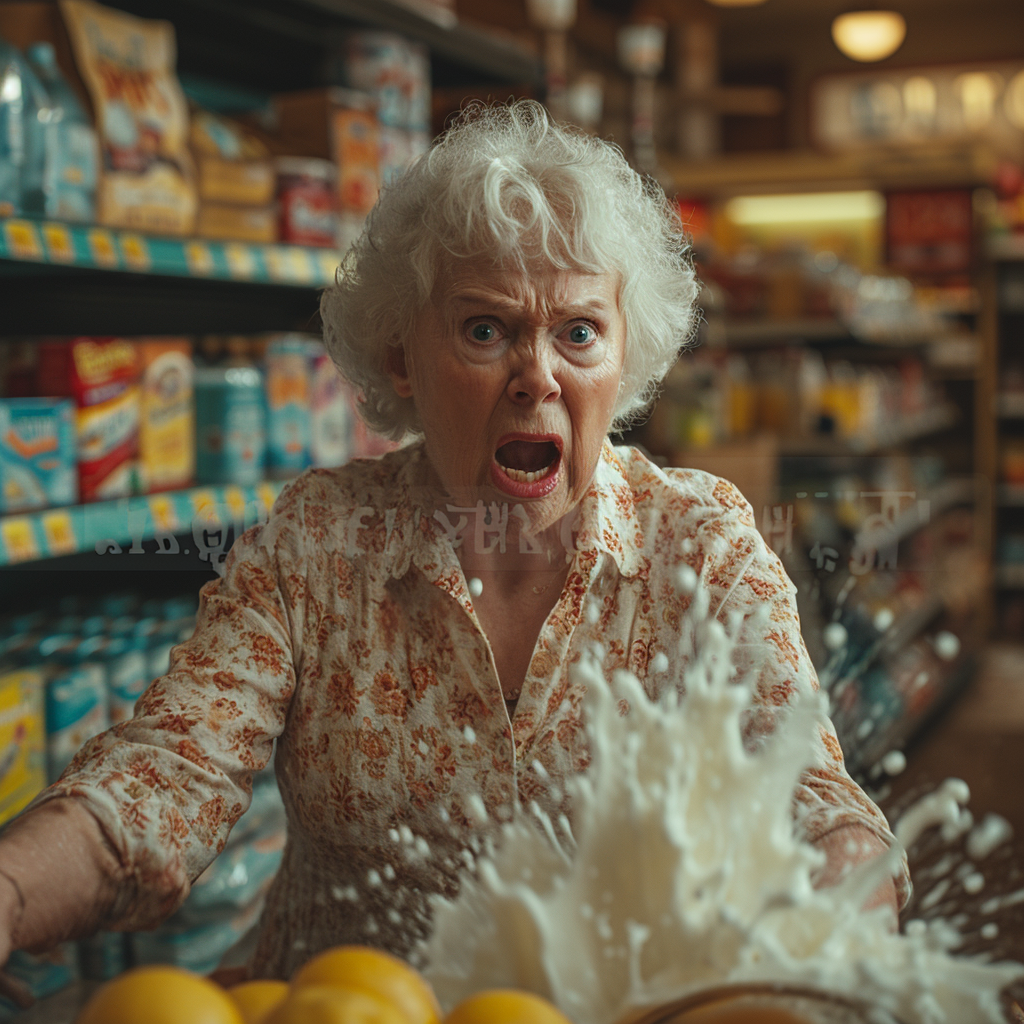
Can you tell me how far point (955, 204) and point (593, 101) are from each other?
244 centimetres

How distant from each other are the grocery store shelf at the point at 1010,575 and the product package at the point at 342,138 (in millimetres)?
4856

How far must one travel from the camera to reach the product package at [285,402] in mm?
2100

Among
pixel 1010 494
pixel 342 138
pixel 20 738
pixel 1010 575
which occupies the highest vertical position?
pixel 342 138

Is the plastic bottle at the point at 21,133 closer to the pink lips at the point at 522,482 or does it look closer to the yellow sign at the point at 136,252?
the yellow sign at the point at 136,252

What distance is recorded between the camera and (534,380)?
1139 mm

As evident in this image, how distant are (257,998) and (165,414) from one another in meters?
1.39

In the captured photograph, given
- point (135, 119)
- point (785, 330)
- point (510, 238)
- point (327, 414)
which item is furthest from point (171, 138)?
point (785, 330)

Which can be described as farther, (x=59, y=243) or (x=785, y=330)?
(x=785, y=330)

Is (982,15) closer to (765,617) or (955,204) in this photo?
(955,204)

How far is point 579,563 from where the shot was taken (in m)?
1.23

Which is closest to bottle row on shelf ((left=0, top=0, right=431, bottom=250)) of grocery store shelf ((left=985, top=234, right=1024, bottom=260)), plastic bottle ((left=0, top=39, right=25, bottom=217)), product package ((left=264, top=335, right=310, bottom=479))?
plastic bottle ((left=0, top=39, right=25, bottom=217))

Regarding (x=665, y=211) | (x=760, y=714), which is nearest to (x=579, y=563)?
(x=760, y=714)

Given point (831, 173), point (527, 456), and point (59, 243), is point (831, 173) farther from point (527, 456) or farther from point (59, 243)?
point (527, 456)

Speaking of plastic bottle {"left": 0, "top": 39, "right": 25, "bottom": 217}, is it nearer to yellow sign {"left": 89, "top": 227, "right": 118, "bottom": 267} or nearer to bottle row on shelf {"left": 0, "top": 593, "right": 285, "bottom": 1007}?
yellow sign {"left": 89, "top": 227, "right": 118, "bottom": 267}
